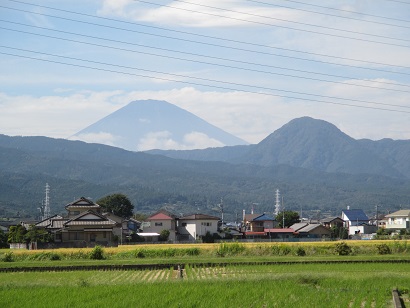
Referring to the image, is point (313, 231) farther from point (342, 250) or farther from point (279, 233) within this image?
point (342, 250)

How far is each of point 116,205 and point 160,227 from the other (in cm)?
1900


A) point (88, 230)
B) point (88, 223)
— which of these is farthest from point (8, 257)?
point (88, 223)

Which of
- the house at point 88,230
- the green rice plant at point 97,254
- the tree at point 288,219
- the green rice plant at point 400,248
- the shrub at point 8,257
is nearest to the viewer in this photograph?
the shrub at point 8,257

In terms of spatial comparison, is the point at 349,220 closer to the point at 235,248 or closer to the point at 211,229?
the point at 211,229

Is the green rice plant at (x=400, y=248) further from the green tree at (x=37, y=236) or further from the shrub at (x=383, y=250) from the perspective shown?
the green tree at (x=37, y=236)

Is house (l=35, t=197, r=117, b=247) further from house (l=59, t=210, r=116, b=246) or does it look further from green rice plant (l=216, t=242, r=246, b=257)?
green rice plant (l=216, t=242, r=246, b=257)

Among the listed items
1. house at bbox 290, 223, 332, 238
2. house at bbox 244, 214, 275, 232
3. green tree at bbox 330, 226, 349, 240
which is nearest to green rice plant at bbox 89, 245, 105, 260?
house at bbox 290, 223, 332, 238

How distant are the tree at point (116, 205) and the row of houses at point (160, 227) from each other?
7806mm

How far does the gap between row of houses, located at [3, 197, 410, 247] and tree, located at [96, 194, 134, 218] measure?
25.6ft

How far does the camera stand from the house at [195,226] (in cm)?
7712

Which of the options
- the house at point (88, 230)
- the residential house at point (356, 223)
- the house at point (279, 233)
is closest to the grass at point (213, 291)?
the house at point (88, 230)

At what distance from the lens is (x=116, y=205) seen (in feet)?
315

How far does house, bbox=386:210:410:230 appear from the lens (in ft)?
293

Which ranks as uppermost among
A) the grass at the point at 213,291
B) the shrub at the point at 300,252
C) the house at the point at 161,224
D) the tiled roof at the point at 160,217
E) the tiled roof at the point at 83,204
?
the tiled roof at the point at 83,204
